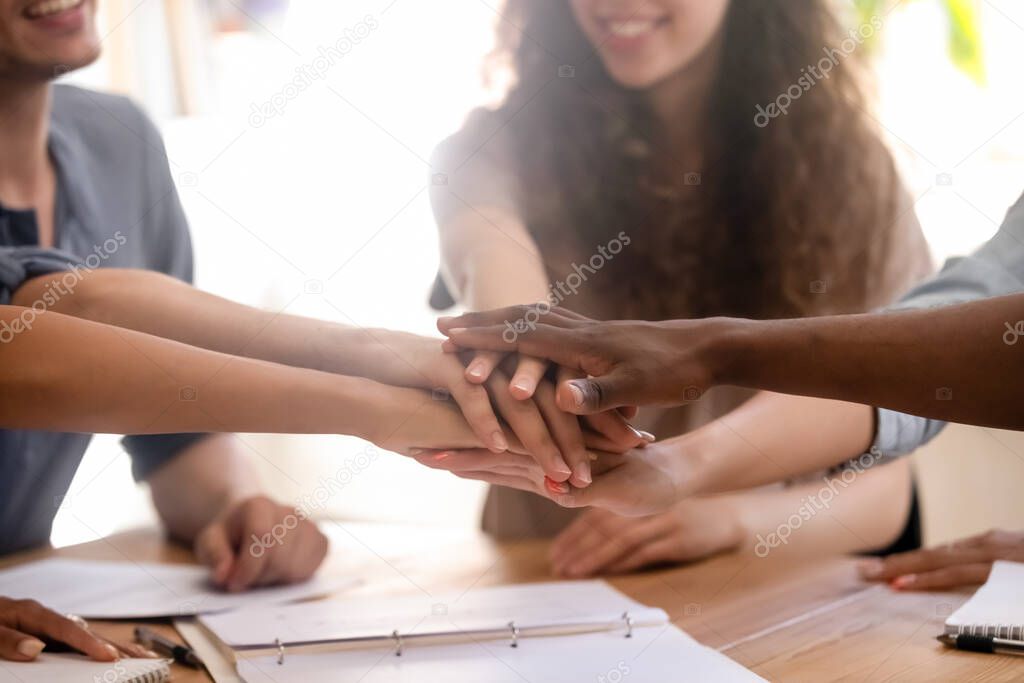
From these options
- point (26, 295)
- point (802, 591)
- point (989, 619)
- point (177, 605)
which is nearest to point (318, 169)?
point (26, 295)

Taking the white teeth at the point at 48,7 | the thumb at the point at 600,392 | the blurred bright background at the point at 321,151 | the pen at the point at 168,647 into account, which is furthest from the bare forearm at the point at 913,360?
the blurred bright background at the point at 321,151

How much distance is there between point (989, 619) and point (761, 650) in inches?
7.1

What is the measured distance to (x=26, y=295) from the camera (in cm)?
93

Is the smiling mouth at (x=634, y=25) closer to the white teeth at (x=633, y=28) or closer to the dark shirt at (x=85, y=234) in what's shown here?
the white teeth at (x=633, y=28)

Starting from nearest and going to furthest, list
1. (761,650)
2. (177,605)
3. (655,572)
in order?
(761,650) → (177,605) → (655,572)

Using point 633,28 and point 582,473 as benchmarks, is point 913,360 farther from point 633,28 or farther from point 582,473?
point 633,28

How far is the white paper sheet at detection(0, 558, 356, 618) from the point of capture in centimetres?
90

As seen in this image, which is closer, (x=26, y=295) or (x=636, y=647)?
(x=636, y=647)

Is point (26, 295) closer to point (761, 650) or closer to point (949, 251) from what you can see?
point (761, 650)

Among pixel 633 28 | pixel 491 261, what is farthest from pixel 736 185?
pixel 491 261

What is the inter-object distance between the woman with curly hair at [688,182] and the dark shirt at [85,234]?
1.15ft

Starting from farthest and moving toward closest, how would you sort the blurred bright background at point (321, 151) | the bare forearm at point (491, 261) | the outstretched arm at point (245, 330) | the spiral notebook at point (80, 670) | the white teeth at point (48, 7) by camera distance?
1. the blurred bright background at point (321, 151)
2. the bare forearm at point (491, 261)
3. the white teeth at point (48, 7)
4. the outstretched arm at point (245, 330)
5. the spiral notebook at point (80, 670)

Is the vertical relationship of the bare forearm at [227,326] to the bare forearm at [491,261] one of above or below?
below

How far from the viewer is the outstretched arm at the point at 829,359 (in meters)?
0.75
